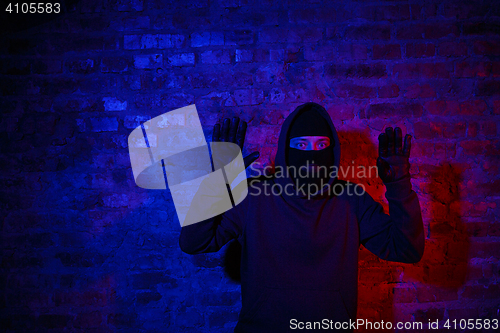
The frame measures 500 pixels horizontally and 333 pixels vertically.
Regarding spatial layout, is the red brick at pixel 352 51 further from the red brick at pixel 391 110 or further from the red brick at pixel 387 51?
the red brick at pixel 391 110

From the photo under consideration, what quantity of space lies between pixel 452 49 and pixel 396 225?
1215 millimetres

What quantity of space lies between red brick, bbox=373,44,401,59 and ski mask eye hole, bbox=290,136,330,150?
73cm

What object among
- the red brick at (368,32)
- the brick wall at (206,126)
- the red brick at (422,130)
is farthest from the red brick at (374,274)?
the red brick at (368,32)

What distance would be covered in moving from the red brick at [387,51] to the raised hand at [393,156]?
1.92ft

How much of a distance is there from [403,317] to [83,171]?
2.29 meters

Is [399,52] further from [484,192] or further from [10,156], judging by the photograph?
[10,156]

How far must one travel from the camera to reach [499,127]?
1685 mm

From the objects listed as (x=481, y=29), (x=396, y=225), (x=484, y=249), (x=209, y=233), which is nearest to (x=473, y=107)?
(x=481, y=29)

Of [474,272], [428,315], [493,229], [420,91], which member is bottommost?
[428,315]

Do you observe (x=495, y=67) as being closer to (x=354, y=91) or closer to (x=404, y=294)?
(x=354, y=91)

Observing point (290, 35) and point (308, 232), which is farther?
point (290, 35)

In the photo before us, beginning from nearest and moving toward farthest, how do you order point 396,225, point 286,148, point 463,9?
point 396,225
point 286,148
point 463,9

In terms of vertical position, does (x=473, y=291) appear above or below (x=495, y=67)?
below

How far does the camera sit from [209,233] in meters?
1.32
